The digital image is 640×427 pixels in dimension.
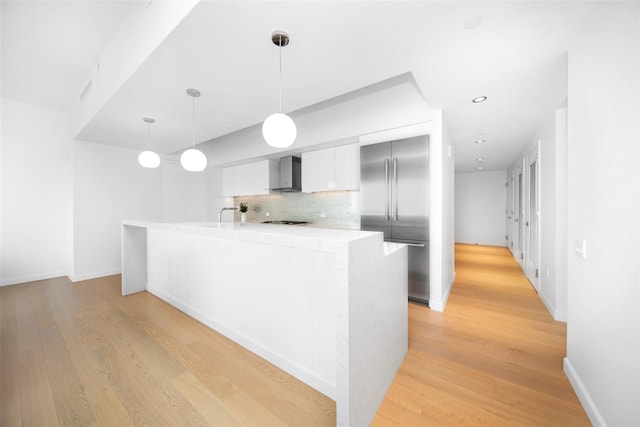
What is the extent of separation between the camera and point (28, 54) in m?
2.98

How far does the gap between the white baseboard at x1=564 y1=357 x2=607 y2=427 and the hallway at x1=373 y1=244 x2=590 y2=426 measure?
0.13 feet

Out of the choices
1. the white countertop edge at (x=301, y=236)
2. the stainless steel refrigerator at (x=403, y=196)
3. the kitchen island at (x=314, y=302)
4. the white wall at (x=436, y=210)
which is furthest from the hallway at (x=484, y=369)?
the white countertop edge at (x=301, y=236)

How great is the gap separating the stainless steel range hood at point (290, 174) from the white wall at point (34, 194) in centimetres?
383

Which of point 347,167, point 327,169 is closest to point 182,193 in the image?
point 327,169

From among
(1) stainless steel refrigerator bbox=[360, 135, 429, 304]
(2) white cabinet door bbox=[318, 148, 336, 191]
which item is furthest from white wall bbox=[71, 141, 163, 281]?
(1) stainless steel refrigerator bbox=[360, 135, 429, 304]

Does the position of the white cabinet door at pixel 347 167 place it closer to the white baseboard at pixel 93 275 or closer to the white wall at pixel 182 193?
the white wall at pixel 182 193

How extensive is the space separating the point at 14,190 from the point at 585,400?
24.2 ft

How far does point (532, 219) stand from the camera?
3863mm

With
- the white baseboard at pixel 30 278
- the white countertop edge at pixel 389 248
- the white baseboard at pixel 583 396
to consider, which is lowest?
the white baseboard at pixel 583 396

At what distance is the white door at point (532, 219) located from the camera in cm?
345

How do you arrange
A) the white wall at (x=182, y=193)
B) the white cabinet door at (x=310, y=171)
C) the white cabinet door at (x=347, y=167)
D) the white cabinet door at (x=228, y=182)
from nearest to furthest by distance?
the white cabinet door at (x=347, y=167) < the white cabinet door at (x=310, y=171) < the white wall at (x=182, y=193) < the white cabinet door at (x=228, y=182)

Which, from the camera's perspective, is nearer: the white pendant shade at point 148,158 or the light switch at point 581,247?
the light switch at point 581,247

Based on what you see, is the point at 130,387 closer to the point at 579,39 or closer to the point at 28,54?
the point at 579,39

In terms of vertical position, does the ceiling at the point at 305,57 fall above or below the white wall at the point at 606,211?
above
